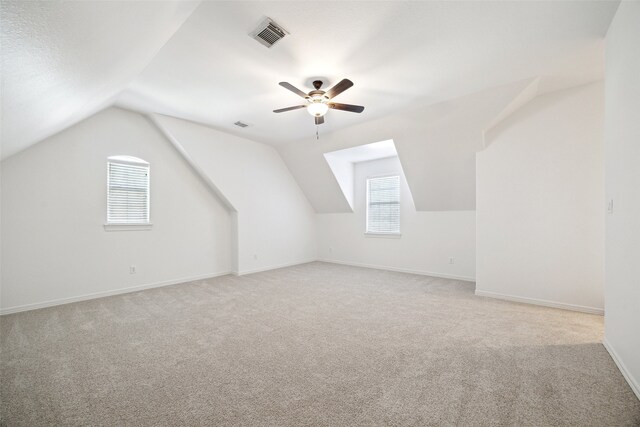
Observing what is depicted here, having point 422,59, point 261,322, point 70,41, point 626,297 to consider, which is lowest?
point 261,322

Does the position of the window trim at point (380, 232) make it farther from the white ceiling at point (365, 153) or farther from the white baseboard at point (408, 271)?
the white baseboard at point (408, 271)

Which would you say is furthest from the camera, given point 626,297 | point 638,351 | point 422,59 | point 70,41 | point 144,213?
point 144,213

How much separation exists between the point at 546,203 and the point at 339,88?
307 centimetres

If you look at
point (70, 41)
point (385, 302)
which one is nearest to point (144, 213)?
point (70, 41)

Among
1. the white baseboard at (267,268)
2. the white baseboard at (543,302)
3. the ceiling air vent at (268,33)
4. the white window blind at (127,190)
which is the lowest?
the white baseboard at (267,268)

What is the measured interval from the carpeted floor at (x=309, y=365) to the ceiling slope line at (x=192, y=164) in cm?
227

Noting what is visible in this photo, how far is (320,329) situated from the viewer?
292cm

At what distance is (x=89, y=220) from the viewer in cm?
399

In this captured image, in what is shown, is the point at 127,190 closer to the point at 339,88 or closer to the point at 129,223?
the point at 129,223

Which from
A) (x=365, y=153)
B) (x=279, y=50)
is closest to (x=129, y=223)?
(x=279, y=50)

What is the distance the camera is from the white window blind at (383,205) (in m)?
6.16

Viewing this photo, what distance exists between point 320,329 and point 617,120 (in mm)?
3128

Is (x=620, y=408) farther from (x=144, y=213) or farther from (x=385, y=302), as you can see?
(x=144, y=213)

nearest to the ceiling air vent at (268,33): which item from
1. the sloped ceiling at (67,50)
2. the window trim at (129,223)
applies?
the sloped ceiling at (67,50)
